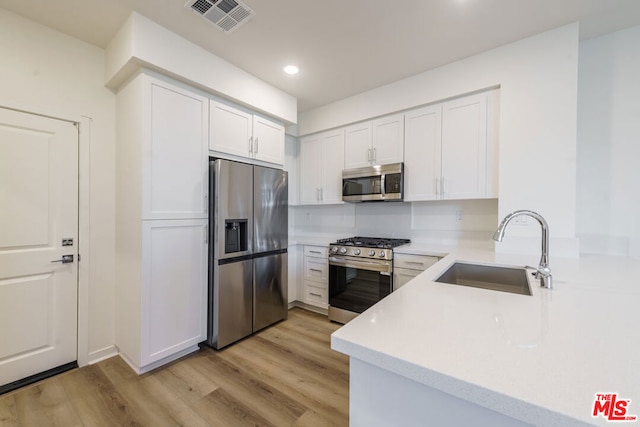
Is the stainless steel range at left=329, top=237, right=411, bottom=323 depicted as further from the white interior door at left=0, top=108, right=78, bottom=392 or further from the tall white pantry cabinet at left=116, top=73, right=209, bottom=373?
the white interior door at left=0, top=108, right=78, bottom=392

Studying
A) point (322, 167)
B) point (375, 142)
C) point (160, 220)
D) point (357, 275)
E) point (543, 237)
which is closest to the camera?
point (543, 237)

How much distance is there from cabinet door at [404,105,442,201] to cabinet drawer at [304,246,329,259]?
115 cm

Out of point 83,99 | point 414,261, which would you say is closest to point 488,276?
point 414,261

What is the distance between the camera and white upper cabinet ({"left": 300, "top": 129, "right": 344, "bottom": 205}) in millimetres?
3512

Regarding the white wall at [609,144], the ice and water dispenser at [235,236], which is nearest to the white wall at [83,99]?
the ice and water dispenser at [235,236]

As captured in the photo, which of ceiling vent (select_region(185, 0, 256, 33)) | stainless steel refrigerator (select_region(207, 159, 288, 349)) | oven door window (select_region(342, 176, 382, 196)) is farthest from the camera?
oven door window (select_region(342, 176, 382, 196))

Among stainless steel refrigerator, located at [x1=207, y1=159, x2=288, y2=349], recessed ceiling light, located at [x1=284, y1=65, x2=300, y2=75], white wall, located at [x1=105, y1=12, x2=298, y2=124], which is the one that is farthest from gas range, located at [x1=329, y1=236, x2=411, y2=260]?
recessed ceiling light, located at [x1=284, y1=65, x2=300, y2=75]

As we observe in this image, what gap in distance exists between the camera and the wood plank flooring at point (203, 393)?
1.64 m

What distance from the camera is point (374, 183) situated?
10.2 ft

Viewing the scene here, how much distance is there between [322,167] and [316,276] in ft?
4.87

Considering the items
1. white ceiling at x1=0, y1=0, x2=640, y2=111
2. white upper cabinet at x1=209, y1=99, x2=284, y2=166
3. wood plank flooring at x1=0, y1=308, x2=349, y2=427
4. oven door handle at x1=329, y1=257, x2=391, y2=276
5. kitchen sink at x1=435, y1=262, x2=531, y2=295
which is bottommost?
wood plank flooring at x1=0, y1=308, x2=349, y2=427

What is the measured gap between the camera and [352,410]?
2.60 ft

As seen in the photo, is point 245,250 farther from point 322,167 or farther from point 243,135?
point 322,167

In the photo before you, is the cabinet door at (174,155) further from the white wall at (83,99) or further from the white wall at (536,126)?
the white wall at (536,126)
